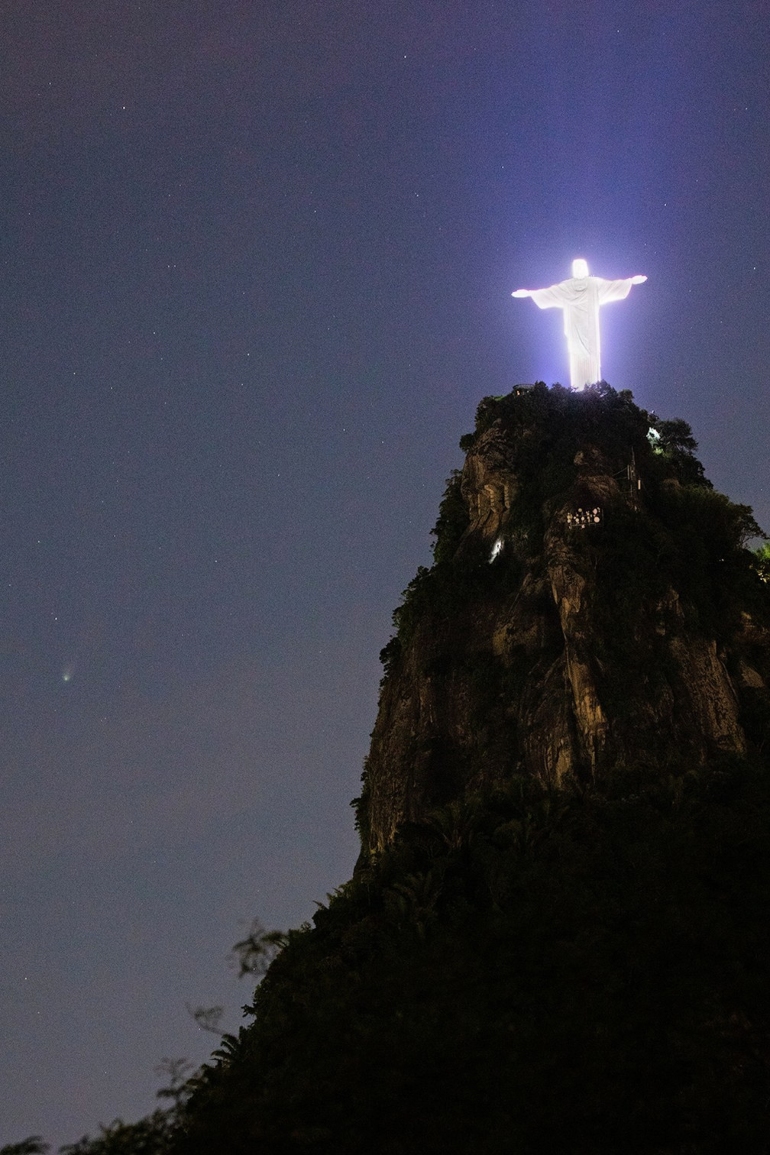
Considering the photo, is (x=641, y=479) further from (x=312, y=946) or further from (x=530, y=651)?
(x=312, y=946)

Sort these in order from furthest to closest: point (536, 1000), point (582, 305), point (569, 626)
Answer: point (582, 305) < point (569, 626) < point (536, 1000)

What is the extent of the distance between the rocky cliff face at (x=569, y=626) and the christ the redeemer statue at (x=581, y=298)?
479cm

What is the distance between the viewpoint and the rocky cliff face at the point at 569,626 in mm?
25109

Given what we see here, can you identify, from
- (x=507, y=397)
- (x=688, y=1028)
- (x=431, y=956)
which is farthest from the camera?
(x=507, y=397)

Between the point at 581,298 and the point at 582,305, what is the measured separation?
35 cm

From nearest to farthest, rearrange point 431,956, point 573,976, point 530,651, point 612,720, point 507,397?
point 573,976 → point 431,956 → point 612,720 → point 530,651 → point 507,397

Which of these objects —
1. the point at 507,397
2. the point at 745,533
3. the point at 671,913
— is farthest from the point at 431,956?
the point at 507,397

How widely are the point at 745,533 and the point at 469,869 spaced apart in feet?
54.3

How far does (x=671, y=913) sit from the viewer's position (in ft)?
52.0

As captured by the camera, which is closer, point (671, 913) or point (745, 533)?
point (671, 913)

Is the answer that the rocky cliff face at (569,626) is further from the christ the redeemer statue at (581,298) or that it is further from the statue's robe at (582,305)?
the christ the redeemer statue at (581,298)

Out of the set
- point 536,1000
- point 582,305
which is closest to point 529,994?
point 536,1000

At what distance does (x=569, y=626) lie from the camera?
26625mm

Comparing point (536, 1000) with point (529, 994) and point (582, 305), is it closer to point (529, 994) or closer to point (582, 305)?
point (529, 994)
